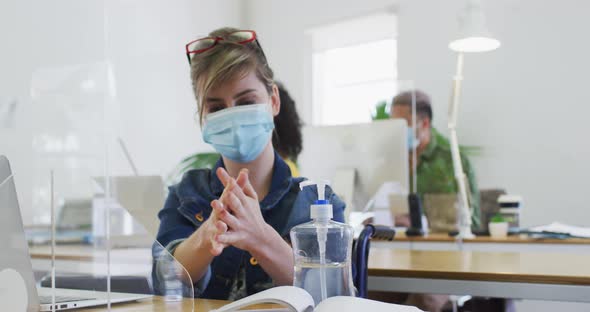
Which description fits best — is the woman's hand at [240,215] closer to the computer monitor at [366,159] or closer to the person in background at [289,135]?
the person in background at [289,135]

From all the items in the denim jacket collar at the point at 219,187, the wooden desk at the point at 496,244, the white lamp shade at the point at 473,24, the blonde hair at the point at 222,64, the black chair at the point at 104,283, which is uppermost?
the white lamp shade at the point at 473,24

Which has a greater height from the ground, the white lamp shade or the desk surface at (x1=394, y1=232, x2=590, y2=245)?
the white lamp shade

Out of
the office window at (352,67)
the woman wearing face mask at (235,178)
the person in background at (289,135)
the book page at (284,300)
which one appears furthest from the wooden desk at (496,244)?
the book page at (284,300)

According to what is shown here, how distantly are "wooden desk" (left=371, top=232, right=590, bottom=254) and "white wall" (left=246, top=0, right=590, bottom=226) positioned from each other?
1.24m

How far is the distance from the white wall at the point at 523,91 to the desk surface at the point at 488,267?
2.08 meters

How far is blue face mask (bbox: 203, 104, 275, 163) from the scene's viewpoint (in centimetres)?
109

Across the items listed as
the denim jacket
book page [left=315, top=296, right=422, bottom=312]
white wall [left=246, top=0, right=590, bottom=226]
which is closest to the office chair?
the denim jacket

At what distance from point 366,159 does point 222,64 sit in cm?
118

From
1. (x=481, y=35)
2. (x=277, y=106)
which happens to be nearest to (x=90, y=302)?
(x=277, y=106)

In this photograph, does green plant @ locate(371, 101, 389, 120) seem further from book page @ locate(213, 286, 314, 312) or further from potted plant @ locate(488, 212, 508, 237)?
book page @ locate(213, 286, 314, 312)

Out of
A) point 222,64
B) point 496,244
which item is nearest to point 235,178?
point 222,64

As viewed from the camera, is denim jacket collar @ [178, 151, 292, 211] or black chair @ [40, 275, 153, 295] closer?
black chair @ [40, 275, 153, 295]

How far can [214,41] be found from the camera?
114 cm

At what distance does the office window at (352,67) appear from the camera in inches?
168
